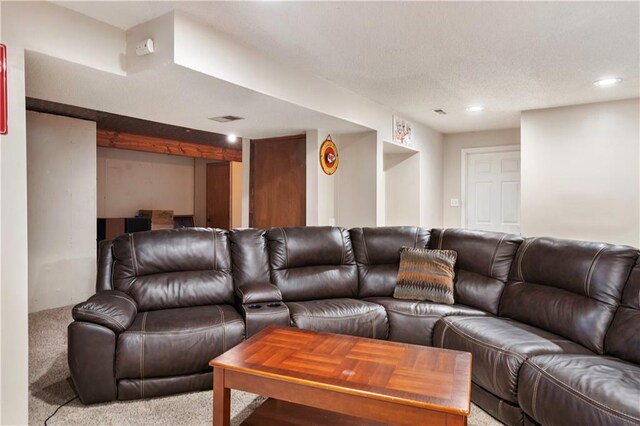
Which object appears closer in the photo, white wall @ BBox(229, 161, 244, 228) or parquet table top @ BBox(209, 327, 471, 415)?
parquet table top @ BBox(209, 327, 471, 415)

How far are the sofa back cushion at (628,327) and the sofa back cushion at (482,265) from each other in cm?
83

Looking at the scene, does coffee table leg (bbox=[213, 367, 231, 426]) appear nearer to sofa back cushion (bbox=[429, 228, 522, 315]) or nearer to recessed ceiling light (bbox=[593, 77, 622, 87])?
sofa back cushion (bbox=[429, 228, 522, 315])

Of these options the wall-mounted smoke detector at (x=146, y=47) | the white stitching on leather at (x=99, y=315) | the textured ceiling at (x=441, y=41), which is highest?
the textured ceiling at (x=441, y=41)

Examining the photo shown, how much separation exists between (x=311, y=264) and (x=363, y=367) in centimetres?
169

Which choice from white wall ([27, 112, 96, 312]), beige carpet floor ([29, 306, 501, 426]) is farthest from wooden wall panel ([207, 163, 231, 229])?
beige carpet floor ([29, 306, 501, 426])

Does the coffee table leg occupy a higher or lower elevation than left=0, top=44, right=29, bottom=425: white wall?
lower

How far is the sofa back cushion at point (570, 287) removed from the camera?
2.23 metres

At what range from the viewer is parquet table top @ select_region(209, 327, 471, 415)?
1582 mm

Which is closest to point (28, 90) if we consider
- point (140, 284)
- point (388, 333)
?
point (140, 284)

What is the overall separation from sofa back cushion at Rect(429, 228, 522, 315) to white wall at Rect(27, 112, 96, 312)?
437cm

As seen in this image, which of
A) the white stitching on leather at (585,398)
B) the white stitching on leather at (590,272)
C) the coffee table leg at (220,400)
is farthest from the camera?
the white stitching on leather at (590,272)

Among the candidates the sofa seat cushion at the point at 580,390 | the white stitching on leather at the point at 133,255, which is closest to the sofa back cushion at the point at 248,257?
the white stitching on leather at the point at 133,255

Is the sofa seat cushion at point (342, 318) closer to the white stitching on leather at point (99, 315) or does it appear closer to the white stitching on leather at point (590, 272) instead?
the white stitching on leather at point (99, 315)

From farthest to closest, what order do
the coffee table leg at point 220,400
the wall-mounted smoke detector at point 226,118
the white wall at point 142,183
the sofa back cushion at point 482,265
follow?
the white wall at point 142,183, the wall-mounted smoke detector at point 226,118, the sofa back cushion at point 482,265, the coffee table leg at point 220,400
